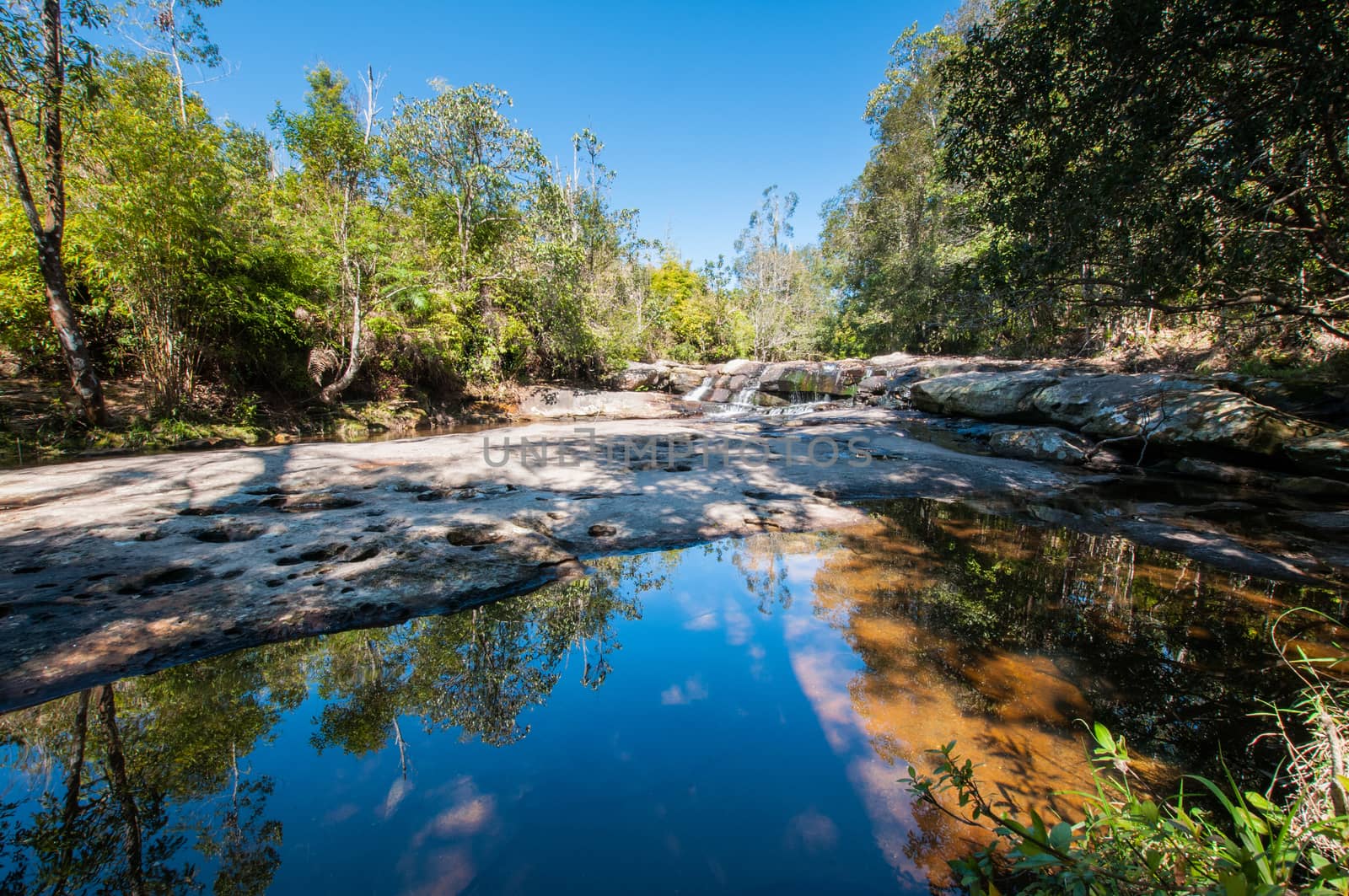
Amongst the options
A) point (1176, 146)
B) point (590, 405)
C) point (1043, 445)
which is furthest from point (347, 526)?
point (590, 405)

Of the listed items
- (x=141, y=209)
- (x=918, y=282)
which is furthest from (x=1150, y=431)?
(x=141, y=209)

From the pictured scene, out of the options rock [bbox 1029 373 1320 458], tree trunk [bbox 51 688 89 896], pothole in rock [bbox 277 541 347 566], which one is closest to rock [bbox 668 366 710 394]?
rock [bbox 1029 373 1320 458]

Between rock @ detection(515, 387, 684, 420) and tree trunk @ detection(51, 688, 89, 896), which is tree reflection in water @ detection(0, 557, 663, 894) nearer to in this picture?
tree trunk @ detection(51, 688, 89, 896)

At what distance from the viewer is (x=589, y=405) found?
18.0m

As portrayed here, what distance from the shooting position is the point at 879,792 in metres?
2.03

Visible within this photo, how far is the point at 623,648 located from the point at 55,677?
2.96m

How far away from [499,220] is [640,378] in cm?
878

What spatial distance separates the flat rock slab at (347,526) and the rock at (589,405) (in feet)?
28.0

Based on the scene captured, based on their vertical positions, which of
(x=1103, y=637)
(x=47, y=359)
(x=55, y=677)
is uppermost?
(x=47, y=359)

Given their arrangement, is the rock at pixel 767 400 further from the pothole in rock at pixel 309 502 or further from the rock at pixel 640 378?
the pothole in rock at pixel 309 502

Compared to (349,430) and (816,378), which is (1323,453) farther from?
(349,430)

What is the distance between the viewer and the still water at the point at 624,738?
5.58 ft

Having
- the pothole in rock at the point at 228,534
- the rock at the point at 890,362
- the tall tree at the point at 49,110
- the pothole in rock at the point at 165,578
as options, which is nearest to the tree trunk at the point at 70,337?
the tall tree at the point at 49,110

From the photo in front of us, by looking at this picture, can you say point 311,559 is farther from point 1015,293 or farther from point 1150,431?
point 1150,431
